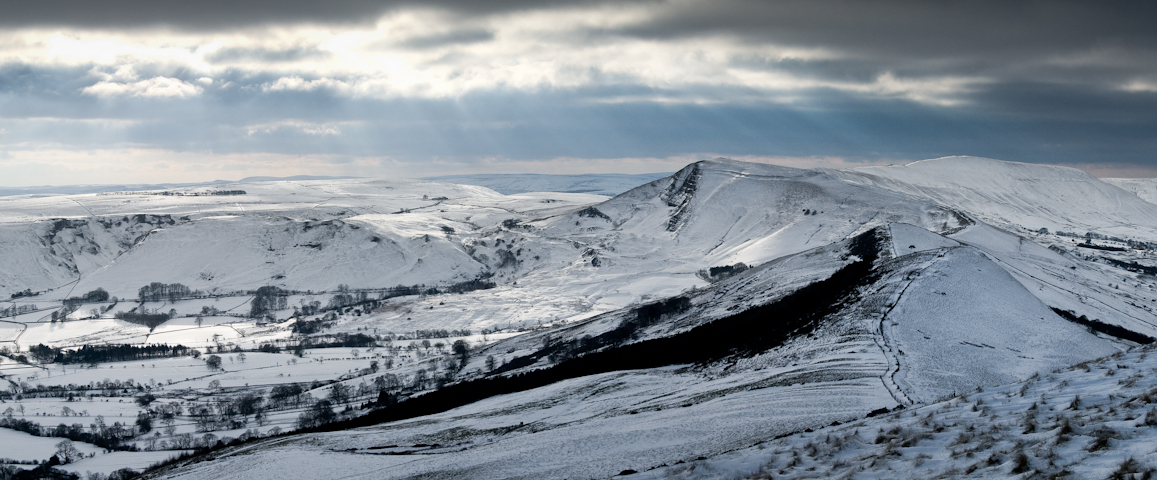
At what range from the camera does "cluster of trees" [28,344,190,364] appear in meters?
170

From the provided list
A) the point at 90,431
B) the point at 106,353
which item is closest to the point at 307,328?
the point at 106,353

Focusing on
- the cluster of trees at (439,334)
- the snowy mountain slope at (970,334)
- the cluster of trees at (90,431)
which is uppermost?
the snowy mountain slope at (970,334)

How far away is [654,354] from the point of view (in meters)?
79.4

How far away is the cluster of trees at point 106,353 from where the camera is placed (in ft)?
556

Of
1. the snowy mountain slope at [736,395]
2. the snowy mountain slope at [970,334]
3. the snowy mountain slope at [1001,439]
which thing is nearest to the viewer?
the snowy mountain slope at [1001,439]

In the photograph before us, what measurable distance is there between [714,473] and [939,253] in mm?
71531

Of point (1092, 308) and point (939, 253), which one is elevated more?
point (939, 253)

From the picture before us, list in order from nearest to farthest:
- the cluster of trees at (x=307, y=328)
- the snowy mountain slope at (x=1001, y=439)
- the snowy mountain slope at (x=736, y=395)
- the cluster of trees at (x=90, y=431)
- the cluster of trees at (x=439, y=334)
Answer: the snowy mountain slope at (x=1001, y=439), the snowy mountain slope at (x=736, y=395), the cluster of trees at (x=90, y=431), the cluster of trees at (x=439, y=334), the cluster of trees at (x=307, y=328)

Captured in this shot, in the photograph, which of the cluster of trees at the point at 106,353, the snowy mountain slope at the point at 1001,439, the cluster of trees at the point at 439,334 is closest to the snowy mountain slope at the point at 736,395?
the snowy mountain slope at the point at 1001,439

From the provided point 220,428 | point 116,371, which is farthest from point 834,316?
point 116,371

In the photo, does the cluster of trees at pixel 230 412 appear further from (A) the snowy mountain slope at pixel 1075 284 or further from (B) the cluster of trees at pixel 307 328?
(A) the snowy mountain slope at pixel 1075 284

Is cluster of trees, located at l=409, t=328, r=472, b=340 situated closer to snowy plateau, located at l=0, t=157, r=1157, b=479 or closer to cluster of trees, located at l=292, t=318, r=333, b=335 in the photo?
snowy plateau, located at l=0, t=157, r=1157, b=479

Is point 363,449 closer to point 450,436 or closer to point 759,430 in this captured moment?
point 450,436

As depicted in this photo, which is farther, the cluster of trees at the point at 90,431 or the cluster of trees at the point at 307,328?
the cluster of trees at the point at 307,328
